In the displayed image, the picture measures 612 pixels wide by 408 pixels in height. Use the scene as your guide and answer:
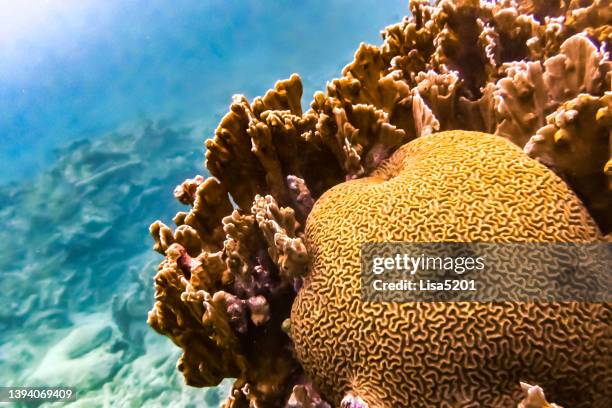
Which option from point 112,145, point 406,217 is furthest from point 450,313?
point 112,145

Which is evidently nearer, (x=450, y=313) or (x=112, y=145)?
(x=450, y=313)

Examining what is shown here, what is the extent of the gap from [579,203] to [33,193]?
17.6 meters

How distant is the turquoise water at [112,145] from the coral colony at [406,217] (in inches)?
197

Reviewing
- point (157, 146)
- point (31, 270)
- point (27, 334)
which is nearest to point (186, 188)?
point (27, 334)

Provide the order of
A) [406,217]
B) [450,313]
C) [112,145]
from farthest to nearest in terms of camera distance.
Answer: [112,145] → [406,217] → [450,313]

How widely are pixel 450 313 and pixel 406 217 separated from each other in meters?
0.57

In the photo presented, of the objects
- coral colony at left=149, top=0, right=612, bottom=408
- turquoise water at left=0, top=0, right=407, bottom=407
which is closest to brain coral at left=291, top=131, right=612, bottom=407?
coral colony at left=149, top=0, right=612, bottom=408

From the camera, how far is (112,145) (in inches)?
678

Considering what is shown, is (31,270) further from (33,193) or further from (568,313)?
(568,313)

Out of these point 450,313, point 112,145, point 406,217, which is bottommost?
point 450,313

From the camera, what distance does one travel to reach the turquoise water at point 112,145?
8.91 meters

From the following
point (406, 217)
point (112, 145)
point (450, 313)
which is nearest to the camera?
point (450, 313)

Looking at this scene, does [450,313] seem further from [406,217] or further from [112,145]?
[112,145]

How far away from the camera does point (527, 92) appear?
2652 millimetres
